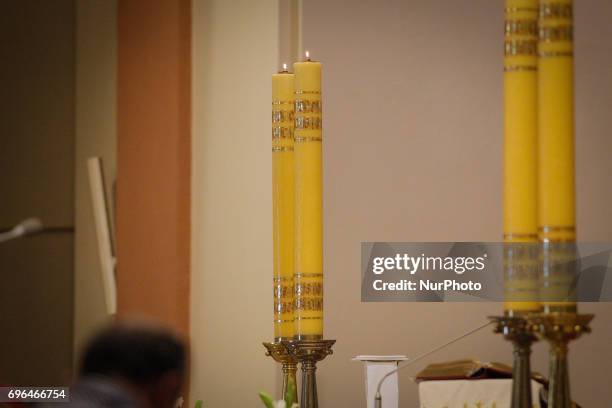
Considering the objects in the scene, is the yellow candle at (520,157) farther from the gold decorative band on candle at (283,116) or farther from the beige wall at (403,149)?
the beige wall at (403,149)

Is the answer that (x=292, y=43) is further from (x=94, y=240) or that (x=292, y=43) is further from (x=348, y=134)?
(x=94, y=240)

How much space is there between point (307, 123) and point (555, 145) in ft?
2.92

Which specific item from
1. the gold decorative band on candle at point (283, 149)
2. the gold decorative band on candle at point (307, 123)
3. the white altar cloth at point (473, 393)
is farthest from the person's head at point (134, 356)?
the white altar cloth at point (473, 393)

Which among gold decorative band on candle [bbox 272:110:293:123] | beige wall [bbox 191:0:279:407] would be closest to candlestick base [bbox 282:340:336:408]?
gold decorative band on candle [bbox 272:110:293:123]

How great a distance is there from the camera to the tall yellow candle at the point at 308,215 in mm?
2816

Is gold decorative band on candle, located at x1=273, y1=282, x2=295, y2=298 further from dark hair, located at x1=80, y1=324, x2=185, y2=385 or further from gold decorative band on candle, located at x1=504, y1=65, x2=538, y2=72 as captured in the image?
dark hair, located at x1=80, y1=324, x2=185, y2=385

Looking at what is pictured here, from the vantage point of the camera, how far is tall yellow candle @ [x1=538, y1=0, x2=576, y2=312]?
2.09m

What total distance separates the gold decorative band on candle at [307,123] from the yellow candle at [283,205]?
0.24 m

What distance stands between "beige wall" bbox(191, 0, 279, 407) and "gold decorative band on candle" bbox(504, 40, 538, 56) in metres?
2.60

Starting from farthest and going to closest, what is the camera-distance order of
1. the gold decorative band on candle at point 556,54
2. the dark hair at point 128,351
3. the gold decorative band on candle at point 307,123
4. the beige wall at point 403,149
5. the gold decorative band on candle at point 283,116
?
1. the beige wall at point 403,149
2. the gold decorative band on candle at point 283,116
3. the gold decorative band on candle at point 307,123
4. the gold decorative band on candle at point 556,54
5. the dark hair at point 128,351

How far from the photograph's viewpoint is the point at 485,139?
4.55m

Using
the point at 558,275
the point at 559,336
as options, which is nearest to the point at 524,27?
the point at 558,275

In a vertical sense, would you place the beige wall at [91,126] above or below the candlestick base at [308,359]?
above

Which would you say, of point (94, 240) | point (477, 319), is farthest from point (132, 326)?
point (94, 240)
